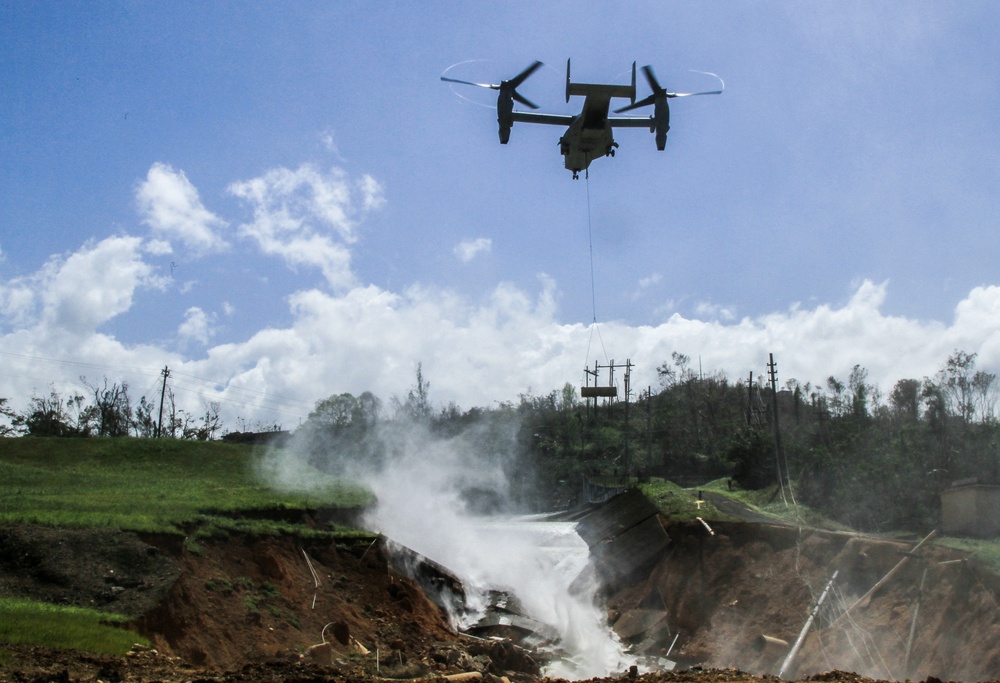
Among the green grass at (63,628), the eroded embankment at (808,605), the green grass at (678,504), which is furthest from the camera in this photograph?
the green grass at (678,504)

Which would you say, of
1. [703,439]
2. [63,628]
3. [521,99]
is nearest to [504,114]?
[521,99]

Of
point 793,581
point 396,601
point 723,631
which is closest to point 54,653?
point 396,601

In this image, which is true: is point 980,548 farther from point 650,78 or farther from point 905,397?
point 905,397

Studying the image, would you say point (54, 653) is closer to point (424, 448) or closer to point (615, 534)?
point (615, 534)

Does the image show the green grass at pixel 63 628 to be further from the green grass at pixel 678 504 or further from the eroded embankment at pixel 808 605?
the green grass at pixel 678 504

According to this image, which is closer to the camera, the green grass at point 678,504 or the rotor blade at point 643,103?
the rotor blade at point 643,103

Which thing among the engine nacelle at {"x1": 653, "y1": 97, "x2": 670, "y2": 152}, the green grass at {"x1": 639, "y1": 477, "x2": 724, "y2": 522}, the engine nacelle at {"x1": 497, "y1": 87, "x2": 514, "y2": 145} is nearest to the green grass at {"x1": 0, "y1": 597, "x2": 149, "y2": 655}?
the engine nacelle at {"x1": 497, "y1": 87, "x2": 514, "y2": 145}

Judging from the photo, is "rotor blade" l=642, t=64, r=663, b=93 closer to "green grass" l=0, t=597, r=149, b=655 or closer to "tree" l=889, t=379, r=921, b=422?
"green grass" l=0, t=597, r=149, b=655

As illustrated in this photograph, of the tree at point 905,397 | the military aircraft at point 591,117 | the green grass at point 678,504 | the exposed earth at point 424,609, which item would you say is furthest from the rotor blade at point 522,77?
the tree at point 905,397
